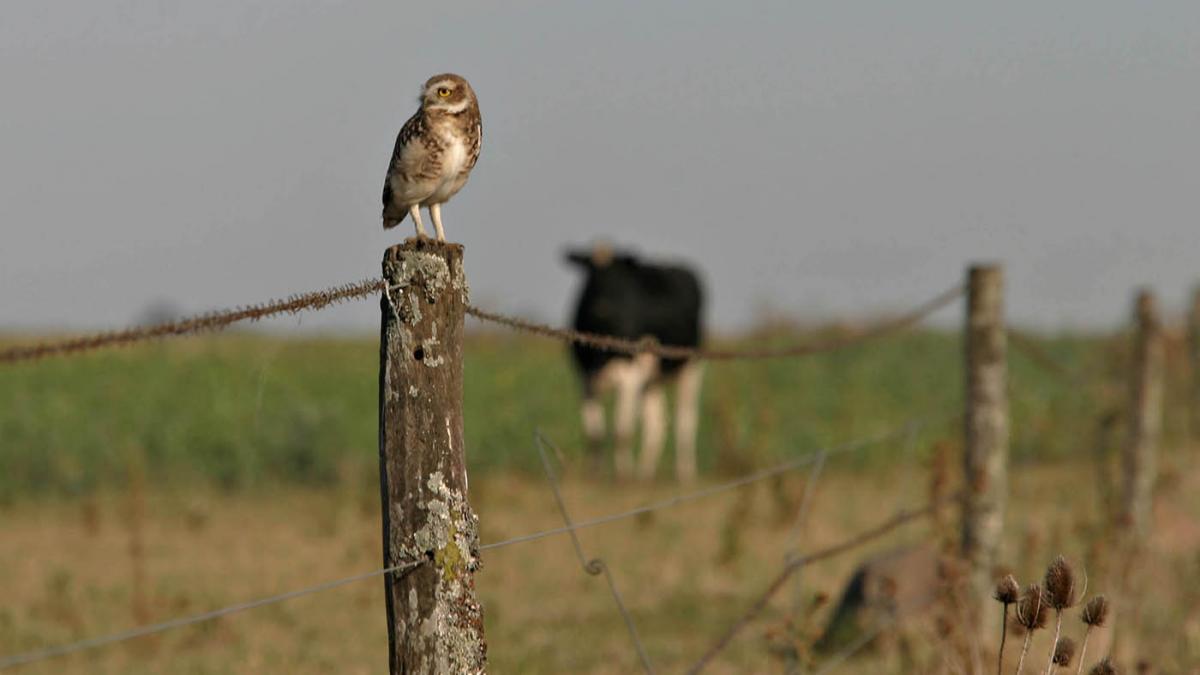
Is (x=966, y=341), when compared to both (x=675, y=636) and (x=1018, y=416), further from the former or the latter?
(x=1018, y=416)

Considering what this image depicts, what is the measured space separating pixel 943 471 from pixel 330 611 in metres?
4.15

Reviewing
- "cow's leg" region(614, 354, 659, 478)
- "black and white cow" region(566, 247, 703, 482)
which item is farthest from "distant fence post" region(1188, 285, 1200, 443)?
"cow's leg" region(614, 354, 659, 478)

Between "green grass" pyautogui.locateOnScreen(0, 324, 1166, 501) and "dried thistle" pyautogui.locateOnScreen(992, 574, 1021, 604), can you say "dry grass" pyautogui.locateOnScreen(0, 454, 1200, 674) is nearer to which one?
"green grass" pyautogui.locateOnScreen(0, 324, 1166, 501)

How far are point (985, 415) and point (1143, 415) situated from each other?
324 centimetres

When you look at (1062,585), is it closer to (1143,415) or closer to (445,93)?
(445,93)

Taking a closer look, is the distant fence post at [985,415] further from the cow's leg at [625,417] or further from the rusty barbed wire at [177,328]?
the cow's leg at [625,417]

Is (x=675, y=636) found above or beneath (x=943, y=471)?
beneath

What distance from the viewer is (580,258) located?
17281 mm

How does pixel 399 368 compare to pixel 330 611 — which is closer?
pixel 399 368

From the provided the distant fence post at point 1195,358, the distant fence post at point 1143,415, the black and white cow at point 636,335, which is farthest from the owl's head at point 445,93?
the distant fence post at point 1195,358

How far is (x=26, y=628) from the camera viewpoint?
29.4ft

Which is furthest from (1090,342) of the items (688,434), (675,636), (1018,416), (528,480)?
(675,636)

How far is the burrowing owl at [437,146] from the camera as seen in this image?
428 centimetres

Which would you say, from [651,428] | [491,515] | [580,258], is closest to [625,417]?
[651,428]
